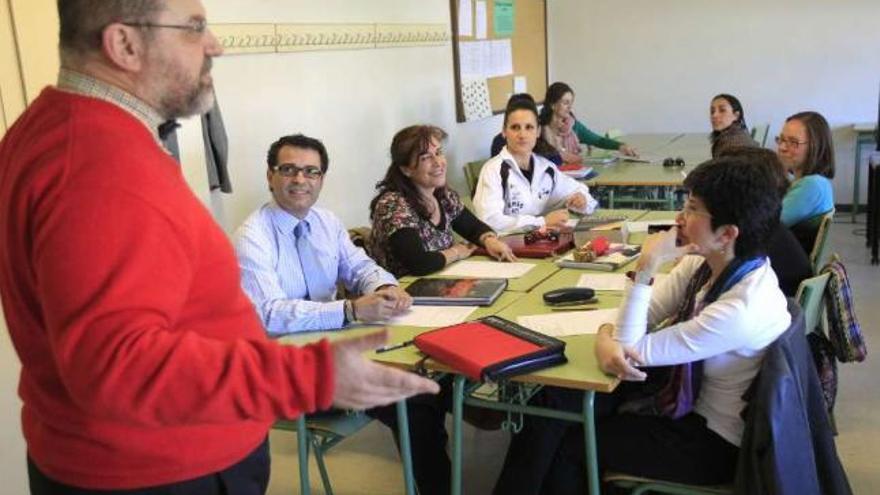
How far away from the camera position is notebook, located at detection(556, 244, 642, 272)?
9.02 ft

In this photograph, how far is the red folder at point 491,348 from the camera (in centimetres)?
184

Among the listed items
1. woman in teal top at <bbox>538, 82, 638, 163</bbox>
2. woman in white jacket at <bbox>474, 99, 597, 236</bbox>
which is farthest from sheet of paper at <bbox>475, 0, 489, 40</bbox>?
woman in white jacket at <bbox>474, 99, 597, 236</bbox>

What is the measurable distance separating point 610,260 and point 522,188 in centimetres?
105

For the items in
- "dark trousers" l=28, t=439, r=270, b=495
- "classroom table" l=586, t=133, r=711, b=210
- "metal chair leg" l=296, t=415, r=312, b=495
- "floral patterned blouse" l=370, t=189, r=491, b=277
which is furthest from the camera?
"classroom table" l=586, t=133, r=711, b=210

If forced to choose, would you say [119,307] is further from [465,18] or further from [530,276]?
[465,18]

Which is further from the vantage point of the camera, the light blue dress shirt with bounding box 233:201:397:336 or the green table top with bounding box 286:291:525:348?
the light blue dress shirt with bounding box 233:201:397:336

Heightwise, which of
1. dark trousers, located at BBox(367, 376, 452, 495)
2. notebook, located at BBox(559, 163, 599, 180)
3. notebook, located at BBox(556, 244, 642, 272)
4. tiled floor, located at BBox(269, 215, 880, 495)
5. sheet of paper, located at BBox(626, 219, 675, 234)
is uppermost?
notebook, located at BBox(559, 163, 599, 180)

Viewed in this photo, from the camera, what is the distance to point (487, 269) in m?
2.85

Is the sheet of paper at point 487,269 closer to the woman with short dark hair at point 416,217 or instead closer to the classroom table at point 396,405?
the woman with short dark hair at point 416,217

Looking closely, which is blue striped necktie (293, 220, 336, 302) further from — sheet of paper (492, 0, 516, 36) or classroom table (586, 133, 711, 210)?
sheet of paper (492, 0, 516, 36)

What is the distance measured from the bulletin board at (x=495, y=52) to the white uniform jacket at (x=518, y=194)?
2049mm

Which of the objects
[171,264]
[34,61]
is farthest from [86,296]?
[34,61]

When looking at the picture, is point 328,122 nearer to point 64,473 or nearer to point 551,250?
point 551,250

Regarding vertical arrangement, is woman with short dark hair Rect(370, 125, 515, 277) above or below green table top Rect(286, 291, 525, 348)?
above
